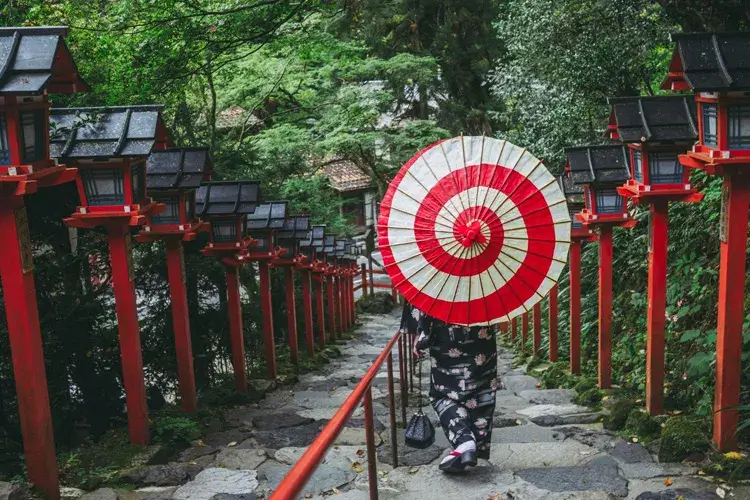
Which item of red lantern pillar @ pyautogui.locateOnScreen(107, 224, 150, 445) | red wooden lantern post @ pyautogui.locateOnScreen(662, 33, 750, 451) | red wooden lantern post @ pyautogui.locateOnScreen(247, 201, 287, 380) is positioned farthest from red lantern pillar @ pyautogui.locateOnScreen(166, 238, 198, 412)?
red wooden lantern post @ pyautogui.locateOnScreen(662, 33, 750, 451)

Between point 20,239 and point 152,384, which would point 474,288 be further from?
point 152,384

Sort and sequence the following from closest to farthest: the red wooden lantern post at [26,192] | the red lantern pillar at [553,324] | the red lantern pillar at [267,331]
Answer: the red wooden lantern post at [26,192]
the red lantern pillar at [553,324]
the red lantern pillar at [267,331]

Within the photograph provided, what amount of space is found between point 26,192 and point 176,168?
134 inches

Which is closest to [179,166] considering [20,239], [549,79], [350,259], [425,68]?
[20,239]

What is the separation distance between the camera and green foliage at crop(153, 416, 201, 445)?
6.98m

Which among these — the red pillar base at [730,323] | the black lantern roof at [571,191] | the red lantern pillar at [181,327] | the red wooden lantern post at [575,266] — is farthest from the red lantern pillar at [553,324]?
the red pillar base at [730,323]

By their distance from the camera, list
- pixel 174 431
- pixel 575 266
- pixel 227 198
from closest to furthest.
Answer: pixel 174 431 < pixel 575 266 < pixel 227 198

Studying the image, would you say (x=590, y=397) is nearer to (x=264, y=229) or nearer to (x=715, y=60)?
(x=715, y=60)

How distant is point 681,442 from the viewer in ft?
16.6

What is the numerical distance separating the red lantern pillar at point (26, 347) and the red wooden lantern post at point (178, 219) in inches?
114

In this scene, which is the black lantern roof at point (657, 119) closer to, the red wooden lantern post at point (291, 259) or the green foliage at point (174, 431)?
the green foliage at point (174, 431)

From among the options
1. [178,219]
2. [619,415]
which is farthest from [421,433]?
[178,219]

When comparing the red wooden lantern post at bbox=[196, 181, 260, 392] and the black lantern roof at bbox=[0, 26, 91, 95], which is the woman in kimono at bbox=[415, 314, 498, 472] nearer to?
the black lantern roof at bbox=[0, 26, 91, 95]

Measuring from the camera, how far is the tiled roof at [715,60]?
4566 millimetres
